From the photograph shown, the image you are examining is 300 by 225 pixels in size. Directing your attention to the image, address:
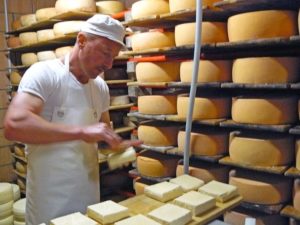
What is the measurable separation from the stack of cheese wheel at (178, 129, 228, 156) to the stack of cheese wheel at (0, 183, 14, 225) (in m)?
1.91

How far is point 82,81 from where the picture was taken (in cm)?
156

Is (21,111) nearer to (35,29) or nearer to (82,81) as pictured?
(82,81)

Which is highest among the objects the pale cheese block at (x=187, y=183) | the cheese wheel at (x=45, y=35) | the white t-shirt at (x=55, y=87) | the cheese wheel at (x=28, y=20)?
the cheese wheel at (x=28, y=20)

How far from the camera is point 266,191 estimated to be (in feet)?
6.09

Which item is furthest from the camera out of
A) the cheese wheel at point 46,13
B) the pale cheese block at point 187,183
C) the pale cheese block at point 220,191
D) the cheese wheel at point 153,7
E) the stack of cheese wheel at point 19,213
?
the cheese wheel at point 46,13

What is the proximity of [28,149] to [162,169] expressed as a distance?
1.14 m

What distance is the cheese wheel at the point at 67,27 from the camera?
305 centimetres

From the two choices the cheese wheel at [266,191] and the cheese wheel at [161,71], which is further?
the cheese wheel at [161,71]

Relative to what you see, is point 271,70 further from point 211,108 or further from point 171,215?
point 171,215

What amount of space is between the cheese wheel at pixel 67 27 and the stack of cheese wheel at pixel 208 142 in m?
1.60

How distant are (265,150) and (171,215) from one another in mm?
846

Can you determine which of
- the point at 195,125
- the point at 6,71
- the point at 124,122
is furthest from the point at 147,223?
the point at 6,71

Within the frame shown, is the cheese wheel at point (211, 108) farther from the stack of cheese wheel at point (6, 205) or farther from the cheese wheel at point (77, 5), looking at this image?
the stack of cheese wheel at point (6, 205)

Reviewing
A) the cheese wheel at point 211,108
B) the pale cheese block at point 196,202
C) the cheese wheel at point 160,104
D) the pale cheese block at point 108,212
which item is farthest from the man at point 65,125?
the cheese wheel at point 160,104
